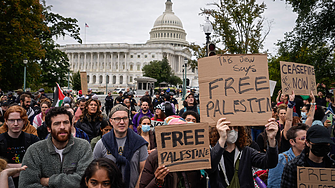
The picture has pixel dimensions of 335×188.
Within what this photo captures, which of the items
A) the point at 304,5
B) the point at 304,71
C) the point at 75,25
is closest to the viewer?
the point at 304,71

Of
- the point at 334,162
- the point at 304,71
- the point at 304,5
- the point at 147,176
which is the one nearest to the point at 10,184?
the point at 147,176

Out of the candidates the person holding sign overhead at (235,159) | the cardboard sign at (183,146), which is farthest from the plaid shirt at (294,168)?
the cardboard sign at (183,146)

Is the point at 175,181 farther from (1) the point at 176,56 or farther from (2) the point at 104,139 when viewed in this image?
(1) the point at 176,56

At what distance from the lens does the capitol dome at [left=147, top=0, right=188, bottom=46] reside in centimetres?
12619

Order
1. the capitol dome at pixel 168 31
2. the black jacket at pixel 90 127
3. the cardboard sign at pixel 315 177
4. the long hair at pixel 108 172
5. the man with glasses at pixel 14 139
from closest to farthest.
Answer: the long hair at pixel 108 172
the cardboard sign at pixel 315 177
the man with glasses at pixel 14 139
the black jacket at pixel 90 127
the capitol dome at pixel 168 31

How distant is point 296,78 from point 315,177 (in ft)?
7.38

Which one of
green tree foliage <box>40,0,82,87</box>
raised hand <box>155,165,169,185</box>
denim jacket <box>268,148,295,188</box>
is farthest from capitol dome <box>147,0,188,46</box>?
raised hand <box>155,165,169,185</box>

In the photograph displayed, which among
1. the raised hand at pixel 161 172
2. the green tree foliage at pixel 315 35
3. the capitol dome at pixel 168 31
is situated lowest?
the raised hand at pixel 161 172

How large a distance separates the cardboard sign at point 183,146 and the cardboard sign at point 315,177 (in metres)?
0.92

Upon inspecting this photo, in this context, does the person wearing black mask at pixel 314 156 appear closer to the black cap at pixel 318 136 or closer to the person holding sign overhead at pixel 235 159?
the black cap at pixel 318 136

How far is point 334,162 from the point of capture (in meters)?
2.91

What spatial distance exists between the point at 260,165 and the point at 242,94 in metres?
0.78

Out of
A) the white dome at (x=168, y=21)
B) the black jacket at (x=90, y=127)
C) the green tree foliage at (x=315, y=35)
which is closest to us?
the black jacket at (x=90, y=127)

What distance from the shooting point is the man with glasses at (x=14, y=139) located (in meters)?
3.84
